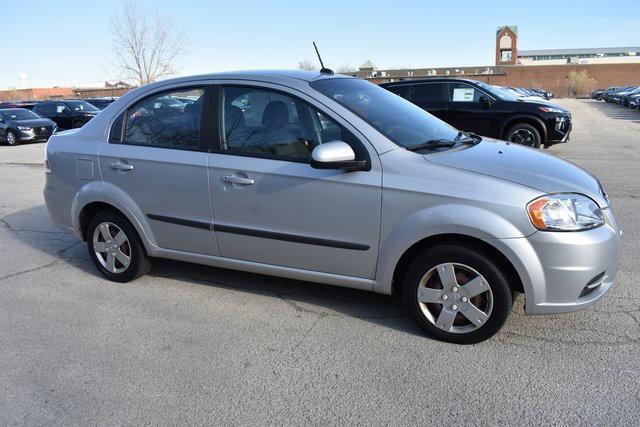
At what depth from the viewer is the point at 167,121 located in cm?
426

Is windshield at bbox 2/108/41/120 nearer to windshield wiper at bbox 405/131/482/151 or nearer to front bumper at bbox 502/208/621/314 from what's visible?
windshield wiper at bbox 405/131/482/151

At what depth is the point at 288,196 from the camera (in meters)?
3.65

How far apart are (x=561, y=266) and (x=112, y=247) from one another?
354cm

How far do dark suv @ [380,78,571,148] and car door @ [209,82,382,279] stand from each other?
8049mm

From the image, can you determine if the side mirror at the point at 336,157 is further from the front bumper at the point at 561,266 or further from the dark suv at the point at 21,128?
the dark suv at the point at 21,128

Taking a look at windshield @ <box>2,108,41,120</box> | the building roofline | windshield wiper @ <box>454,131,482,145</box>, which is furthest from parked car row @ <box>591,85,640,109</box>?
the building roofline

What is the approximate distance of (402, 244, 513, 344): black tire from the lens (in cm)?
321

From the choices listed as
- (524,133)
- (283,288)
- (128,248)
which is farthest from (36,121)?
(283,288)

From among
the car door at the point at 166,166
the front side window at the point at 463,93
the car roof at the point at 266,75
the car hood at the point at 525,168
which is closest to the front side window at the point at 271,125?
the car roof at the point at 266,75

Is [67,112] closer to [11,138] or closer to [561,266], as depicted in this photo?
[11,138]

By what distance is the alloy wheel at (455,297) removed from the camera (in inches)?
129

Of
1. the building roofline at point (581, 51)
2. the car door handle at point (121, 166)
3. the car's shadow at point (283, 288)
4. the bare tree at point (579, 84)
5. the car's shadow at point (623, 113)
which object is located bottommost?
the car's shadow at point (283, 288)

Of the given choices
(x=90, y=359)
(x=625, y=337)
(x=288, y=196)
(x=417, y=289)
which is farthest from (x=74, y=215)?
(x=625, y=337)

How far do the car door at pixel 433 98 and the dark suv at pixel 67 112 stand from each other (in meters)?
15.8
